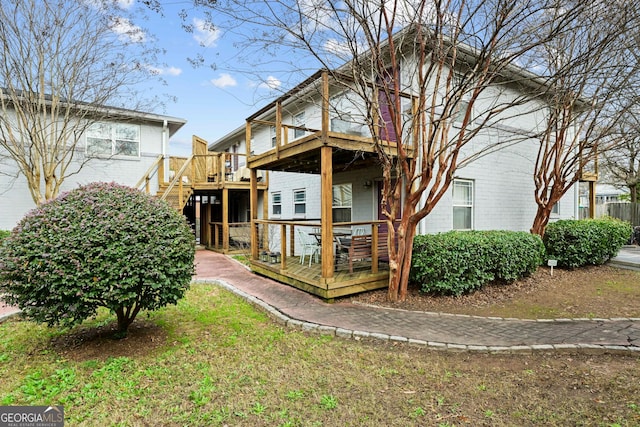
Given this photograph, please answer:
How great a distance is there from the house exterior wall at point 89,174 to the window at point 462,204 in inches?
431

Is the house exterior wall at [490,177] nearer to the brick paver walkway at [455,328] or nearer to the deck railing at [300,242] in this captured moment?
the deck railing at [300,242]

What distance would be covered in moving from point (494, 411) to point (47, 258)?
4694mm

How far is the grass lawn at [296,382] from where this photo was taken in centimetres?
280

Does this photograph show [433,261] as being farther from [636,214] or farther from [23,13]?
[636,214]

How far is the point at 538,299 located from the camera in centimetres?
666

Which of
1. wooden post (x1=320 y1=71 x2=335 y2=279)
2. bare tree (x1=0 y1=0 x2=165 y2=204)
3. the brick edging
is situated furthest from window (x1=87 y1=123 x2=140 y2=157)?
the brick edging

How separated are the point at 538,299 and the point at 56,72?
570 inches

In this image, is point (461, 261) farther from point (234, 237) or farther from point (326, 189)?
point (234, 237)

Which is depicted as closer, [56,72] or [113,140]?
[56,72]

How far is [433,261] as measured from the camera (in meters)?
6.37

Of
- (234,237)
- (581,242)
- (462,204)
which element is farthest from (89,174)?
(581,242)

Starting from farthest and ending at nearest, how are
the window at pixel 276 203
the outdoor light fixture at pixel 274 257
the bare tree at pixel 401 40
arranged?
the window at pixel 276 203
the outdoor light fixture at pixel 274 257
the bare tree at pixel 401 40

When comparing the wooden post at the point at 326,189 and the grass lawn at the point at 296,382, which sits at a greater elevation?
the wooden post at the point at 326,189

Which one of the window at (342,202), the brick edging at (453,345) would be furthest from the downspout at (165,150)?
the brick edging at (453,345)
